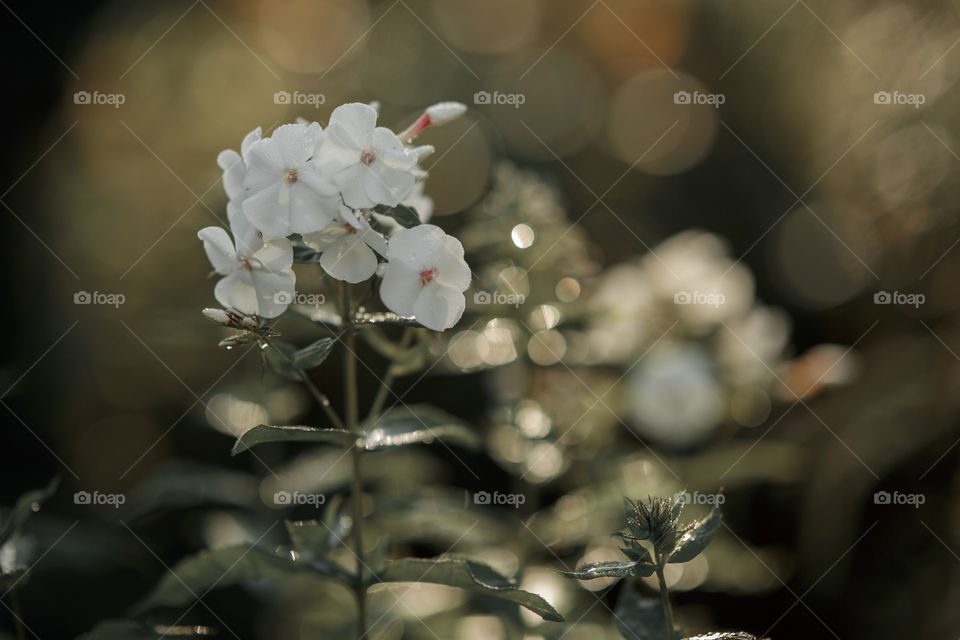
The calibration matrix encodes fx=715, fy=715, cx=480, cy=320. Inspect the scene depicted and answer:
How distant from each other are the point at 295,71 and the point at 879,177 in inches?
94.4

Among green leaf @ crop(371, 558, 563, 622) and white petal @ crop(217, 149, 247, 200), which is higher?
white petal @ crop(217, 149, 247, 200)

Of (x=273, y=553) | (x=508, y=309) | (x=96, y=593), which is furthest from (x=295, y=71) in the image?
(x=273, y=553)

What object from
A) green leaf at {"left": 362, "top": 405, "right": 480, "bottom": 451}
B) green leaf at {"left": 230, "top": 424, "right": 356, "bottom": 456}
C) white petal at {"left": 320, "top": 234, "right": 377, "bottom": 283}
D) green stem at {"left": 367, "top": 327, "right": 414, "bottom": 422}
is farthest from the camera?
green stem at {"left": 367, "top": 327, "right": 414, "bottom": 422}

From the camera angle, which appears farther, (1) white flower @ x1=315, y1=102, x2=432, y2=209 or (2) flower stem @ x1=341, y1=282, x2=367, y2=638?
(2) flower stem @ x1=341, y1=282, x2=367, y2=638

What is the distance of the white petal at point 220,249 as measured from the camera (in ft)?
3.80

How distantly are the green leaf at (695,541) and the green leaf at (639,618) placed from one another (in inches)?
7.3

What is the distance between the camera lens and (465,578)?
3.68ft

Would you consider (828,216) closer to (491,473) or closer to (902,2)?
(902,2)

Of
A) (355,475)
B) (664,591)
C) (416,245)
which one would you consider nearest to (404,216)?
(416,245)

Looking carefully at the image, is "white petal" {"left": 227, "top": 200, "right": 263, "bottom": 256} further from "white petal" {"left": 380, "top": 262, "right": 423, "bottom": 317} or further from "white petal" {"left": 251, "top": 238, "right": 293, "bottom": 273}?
"white petal" {"left": 380, "top": 262, "right": 423, "bottom": 317}

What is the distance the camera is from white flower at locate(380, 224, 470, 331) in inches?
44.2

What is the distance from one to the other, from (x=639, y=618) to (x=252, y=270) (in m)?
0.87

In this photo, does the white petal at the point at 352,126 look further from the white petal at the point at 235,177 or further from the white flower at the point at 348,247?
the white petal at the point at 235,177

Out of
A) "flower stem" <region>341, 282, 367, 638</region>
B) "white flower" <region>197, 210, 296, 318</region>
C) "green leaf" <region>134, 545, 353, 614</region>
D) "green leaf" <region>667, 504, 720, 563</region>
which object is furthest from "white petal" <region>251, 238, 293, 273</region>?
"green leaf" <region>667, 504, 720, 563</region>
